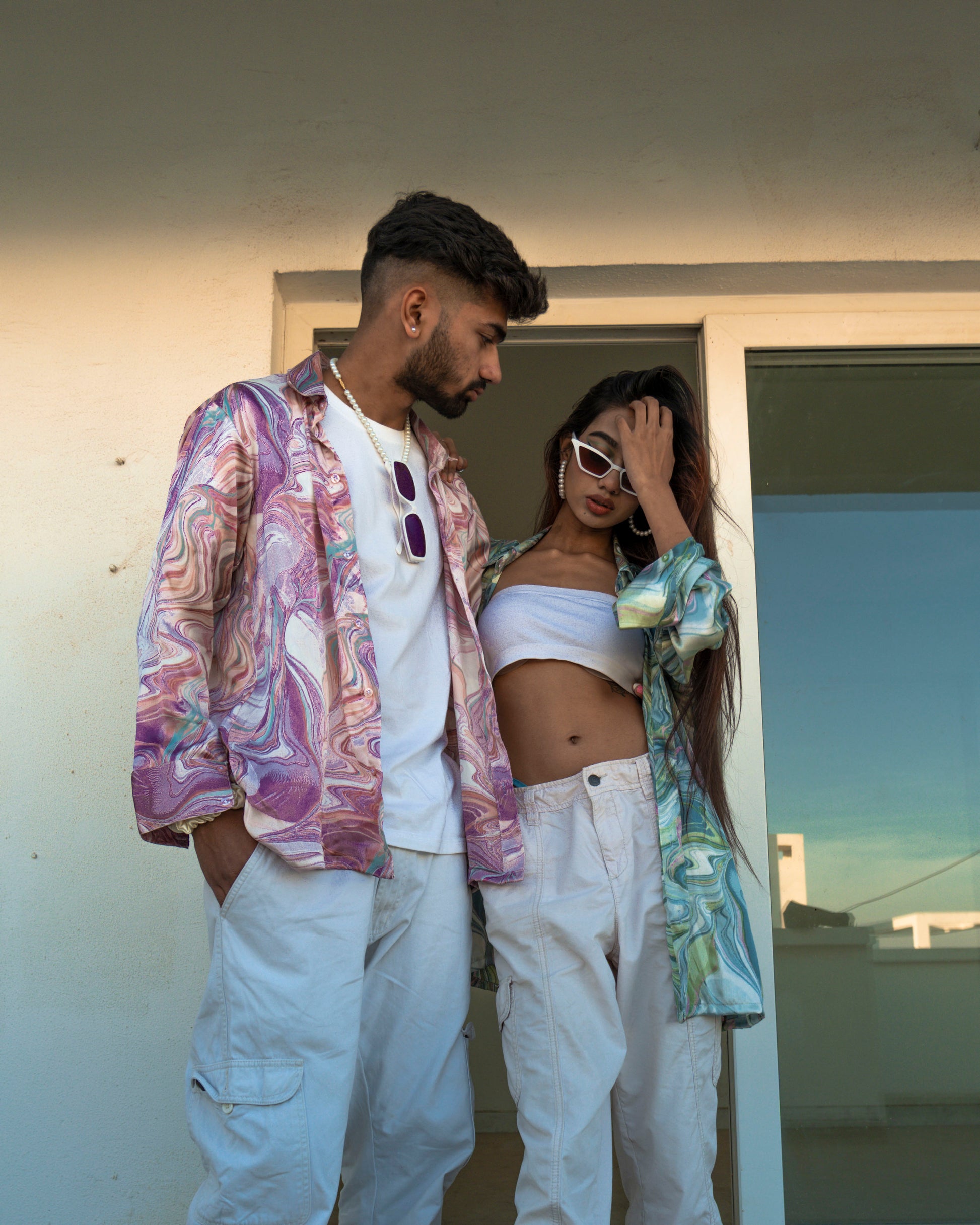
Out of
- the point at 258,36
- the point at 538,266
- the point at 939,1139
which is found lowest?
the point at 939,1139

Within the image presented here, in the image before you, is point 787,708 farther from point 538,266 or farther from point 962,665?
point 538,266

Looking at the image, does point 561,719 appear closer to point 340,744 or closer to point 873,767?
point 340,744

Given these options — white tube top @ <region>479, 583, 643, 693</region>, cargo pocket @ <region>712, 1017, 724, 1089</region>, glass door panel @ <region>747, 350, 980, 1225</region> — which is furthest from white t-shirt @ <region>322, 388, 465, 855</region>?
glass door panel @ <region>747, 350, 980, 1225</region>

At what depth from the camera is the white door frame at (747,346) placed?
248cm

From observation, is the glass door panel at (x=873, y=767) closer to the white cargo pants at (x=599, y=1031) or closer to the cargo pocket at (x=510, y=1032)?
the white cargo pants at (x=599, y=1031)

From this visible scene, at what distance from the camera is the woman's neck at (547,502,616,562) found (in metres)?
2.39

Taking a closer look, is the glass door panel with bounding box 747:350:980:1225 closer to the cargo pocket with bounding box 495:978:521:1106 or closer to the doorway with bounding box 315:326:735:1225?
the doorway with bounding box 315:326:735:1225

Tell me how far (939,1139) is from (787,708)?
3.29 ft

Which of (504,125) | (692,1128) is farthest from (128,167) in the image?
(692,1128)

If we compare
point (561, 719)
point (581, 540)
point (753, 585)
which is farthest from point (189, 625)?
point (753, 585)

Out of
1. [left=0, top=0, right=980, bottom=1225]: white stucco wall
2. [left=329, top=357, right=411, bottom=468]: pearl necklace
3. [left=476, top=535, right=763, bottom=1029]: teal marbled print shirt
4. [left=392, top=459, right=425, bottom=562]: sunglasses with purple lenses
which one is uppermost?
[left=0, top=0, right=980, bottom=1225]: white stucco wall

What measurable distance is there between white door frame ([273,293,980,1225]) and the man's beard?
2.42 feet

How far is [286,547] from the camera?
174 centimetres

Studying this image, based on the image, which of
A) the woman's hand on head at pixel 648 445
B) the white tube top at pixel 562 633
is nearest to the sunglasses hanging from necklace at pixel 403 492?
the white tube top at pixel 562 633
